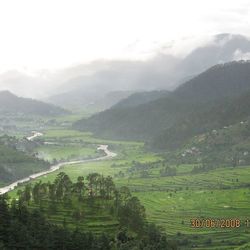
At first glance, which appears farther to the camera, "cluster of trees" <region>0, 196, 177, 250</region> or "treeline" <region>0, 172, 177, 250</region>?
"treeline" <region>0, 172, 177, 250</region>

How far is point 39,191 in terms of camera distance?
431 ft
